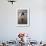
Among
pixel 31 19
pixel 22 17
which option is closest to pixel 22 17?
pixel 22 17

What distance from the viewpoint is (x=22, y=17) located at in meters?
4.25

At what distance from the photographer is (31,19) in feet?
13.9

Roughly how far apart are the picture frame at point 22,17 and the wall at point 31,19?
101 mm

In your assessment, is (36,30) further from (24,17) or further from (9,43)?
(9,43)

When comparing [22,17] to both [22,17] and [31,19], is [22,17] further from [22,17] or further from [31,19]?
[31,19]

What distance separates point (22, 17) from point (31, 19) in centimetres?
31

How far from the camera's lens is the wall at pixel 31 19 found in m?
4.20

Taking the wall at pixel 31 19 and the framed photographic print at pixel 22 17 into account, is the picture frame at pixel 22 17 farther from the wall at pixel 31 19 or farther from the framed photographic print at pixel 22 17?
the wall at pixel 31 19

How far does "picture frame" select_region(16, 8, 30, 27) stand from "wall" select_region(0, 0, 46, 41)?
101mm

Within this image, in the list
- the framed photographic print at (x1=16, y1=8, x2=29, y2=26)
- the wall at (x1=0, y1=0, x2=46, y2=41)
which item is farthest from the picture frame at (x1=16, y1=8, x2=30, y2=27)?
the wall at (x1=0, y1=0, x2=46, y2=41)

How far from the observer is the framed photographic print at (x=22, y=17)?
4234 mm

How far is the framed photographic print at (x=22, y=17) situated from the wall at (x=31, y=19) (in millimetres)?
102

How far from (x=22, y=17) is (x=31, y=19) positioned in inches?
12.1

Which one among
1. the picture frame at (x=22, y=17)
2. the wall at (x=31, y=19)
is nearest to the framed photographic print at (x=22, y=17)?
the picture frame at (x=22, y=17)
